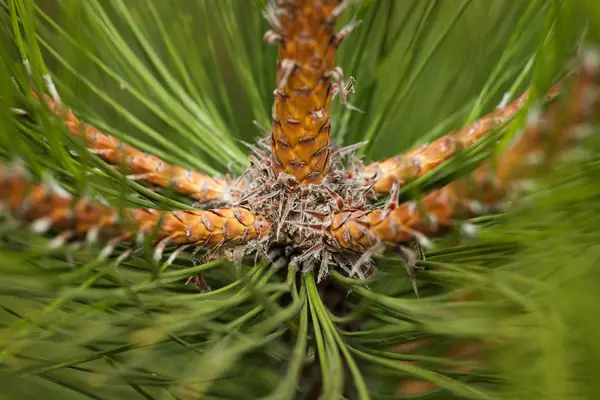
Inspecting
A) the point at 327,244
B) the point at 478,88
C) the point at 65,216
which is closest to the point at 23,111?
the point at 65,216

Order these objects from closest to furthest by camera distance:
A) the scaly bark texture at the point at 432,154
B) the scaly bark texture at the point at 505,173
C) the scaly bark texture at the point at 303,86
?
the scaly bark texture at the point at 505,173, the scaly bark texture at the point at 303,86, the scaly bark texture at the point at 432,154

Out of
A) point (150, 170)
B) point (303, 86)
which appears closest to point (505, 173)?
point (303, 86)

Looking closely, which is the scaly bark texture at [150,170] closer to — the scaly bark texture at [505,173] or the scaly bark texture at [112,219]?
the scaly bark texture at [112,219]

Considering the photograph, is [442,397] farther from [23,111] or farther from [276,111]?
[23,111]

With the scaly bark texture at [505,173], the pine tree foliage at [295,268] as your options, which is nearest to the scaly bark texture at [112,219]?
the pine tree foliage at [295,268]

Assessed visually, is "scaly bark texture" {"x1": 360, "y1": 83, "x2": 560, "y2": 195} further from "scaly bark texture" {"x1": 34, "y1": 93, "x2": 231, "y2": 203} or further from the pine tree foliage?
"scaly bark texture" {"x1": 34, "y1": 93, "x2": 231, "y2": 203}

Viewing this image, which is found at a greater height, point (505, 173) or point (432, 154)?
point (432, 154)

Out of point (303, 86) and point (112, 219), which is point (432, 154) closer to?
point (303, 86)
